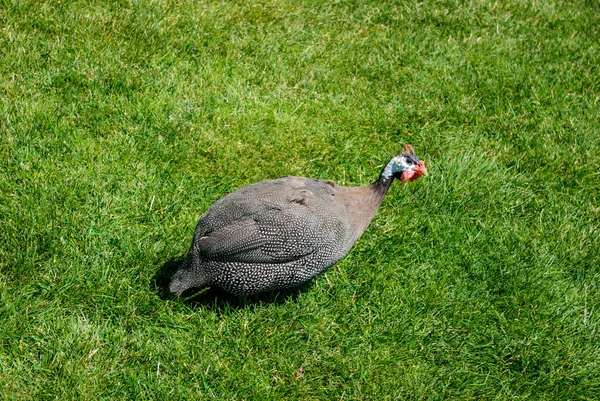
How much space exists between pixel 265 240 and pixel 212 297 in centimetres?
53

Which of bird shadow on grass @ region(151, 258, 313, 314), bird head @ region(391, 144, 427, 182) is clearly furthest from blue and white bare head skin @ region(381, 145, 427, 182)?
bird shadow on grass @ region(151, 258, 313, 314)

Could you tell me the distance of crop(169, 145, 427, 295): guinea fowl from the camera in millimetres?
3158

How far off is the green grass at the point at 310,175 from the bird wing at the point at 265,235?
38 cm

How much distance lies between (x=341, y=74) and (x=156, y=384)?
2788mm

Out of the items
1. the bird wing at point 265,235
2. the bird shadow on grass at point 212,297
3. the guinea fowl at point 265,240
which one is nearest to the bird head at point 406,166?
the guinea fowl at point 265,240

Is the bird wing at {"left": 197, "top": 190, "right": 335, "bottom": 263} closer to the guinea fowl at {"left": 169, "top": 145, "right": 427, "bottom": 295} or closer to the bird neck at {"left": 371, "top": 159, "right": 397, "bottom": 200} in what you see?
the guinea fowl at {"left": 169, "top": 145, "right": 427, "bottom": 295}

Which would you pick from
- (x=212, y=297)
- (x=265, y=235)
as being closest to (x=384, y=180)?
(x=265, y=235)

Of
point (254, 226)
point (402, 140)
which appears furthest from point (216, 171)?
point (402, 140)

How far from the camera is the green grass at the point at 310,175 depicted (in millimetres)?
3248

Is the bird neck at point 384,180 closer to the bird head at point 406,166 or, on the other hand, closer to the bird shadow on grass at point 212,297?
the bird head at point 406,166

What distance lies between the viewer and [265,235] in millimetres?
3156

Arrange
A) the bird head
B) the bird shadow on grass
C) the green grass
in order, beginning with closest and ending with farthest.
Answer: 1. the green grass
2. the bird shadow on grass
3. the bird head

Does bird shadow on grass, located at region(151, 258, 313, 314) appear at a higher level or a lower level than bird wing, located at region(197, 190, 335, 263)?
lower

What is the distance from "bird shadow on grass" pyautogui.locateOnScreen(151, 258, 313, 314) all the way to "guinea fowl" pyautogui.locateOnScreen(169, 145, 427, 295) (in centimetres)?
15
